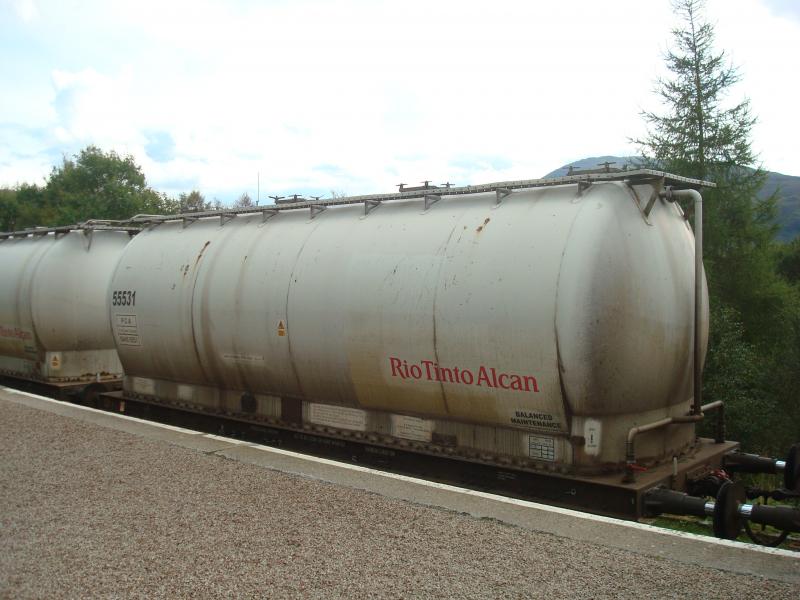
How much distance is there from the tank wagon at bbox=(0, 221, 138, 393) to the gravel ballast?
7.22 meters

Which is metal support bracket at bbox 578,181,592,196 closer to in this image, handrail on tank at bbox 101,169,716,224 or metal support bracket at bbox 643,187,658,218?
handrail on tank at bbox 101,169,716,224

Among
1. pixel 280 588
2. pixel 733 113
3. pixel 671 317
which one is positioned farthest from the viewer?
pixel 733 113

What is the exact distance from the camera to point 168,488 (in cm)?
678

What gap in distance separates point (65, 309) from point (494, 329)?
33.6 feet

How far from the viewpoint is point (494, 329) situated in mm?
6980

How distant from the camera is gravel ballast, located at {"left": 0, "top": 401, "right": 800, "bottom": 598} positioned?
453 cm

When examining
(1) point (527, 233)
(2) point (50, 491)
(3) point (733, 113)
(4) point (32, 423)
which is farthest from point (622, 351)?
(3) point (733, 113)

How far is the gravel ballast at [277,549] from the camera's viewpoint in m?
4.53

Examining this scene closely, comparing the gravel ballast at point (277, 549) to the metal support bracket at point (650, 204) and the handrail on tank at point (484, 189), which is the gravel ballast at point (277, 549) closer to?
the metal support bracket at point (650, 204)

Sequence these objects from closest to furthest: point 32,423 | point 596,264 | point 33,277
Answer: point 596,264 → point 32,423 → point 33,277

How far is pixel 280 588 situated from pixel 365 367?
12.2 ft

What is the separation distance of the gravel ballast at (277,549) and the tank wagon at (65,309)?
23.7ft

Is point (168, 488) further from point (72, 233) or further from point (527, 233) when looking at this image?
point (72, 233)

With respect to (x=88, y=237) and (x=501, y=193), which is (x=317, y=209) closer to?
(x=501, y=193)
